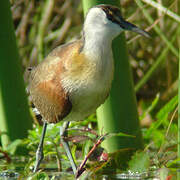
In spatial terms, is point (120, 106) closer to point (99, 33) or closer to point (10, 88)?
point (99, 33)

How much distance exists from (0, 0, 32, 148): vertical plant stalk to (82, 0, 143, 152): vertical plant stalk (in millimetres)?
657

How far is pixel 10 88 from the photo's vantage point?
342 centimetres

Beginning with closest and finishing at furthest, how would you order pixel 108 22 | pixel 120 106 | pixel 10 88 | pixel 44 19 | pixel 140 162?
pixel 140 162 < pixel 108 22 < pixel 120 106 < pixel 10 88 < pixel 44 19

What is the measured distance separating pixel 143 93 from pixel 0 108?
2309 mm

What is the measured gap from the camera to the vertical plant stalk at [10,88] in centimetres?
338

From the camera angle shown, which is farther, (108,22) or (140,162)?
(108,22)

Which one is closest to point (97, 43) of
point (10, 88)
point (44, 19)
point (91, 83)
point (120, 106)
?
point (91, 83)

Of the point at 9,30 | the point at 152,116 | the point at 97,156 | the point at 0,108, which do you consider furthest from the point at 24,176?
the point at 152,116

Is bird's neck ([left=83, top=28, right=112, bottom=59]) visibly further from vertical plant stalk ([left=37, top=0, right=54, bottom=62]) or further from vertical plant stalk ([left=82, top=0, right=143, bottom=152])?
vertical plant stalk ([left=37, top=0, right=54, bottom=62])

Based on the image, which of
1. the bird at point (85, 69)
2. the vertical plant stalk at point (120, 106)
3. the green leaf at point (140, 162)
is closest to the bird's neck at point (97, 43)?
the bird at point (85, 69)

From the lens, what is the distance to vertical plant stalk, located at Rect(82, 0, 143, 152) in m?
2.96

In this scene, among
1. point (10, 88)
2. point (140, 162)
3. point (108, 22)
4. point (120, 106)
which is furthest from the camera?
point (10, 88)

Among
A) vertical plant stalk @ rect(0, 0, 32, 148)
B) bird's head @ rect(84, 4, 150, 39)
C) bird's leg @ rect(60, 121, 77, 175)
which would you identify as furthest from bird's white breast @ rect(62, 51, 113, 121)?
vertical plant stalk @ rect(0, 0, 32, 148)

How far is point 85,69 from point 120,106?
42cm
